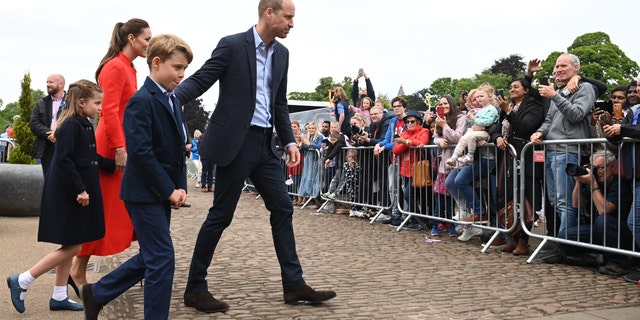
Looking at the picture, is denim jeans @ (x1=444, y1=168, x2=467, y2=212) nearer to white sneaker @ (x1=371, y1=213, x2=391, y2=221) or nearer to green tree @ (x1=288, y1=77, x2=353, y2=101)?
white sneaker @ (x1=371, y1=213, x2=391, y2=221)

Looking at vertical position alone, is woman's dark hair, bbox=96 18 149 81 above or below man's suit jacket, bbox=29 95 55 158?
above

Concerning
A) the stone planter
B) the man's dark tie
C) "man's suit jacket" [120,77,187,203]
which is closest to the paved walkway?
"man's suit jacket" [120,77,187,203]

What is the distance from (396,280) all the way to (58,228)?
2.91 metres

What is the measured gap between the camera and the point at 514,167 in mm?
7852

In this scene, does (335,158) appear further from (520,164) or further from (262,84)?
(262,84)

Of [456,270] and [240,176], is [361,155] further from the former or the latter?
[240,176]

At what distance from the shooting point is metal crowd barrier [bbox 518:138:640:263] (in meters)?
6.55

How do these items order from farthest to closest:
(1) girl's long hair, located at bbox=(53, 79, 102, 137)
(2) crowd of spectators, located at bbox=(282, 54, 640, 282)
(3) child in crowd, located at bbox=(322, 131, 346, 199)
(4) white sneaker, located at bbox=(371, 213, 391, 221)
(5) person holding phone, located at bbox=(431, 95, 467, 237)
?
(3) child in crowd, located at bbox=(322, 131, 346, 199), (4) white sneaker, located at bbox=(371, 213, 391, 221), (5) person holding phone, located at bbox=(431, 95, 467, 237), (2) crowd of spectators, located at bbox=(282, 54, 640, 282), (1) girl's long hair, located at bbox=(53, 79, 102, 137)

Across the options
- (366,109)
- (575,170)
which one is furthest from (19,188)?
(575,170)

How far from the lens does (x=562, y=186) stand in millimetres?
7270

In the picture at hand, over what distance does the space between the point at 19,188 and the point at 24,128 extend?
39.8 inches

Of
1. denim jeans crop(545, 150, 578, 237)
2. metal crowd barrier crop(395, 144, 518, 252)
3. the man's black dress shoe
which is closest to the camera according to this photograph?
the man's black dress shoe

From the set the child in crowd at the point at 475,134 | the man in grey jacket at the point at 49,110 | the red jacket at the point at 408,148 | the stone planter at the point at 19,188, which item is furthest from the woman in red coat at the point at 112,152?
the stone planter at the point at 19,188

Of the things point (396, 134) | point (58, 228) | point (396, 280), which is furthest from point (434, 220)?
point (58, 228)
